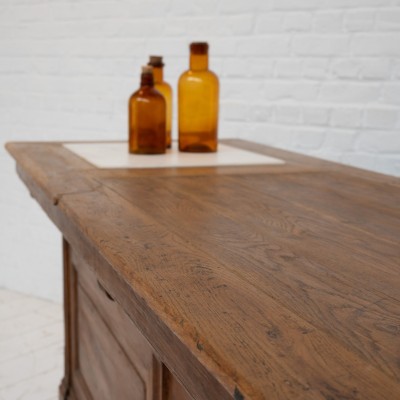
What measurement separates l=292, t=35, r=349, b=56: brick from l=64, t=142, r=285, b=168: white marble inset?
0.55m

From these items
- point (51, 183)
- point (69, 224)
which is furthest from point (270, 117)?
point (69, 224)

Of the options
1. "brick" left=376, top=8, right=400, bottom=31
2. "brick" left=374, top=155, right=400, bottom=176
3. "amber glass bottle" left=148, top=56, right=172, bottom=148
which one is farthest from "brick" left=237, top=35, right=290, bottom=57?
"amber glass bottle" left=148, top=56, right=172, bottom=148

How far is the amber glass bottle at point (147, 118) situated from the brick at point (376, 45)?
0.79m

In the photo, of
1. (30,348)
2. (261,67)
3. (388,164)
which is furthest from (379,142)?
(30,348)

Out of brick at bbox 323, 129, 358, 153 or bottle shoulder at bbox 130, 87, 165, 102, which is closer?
bottle shoulder at bbox 130, 87, 165, 102

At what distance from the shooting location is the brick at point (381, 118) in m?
1.81

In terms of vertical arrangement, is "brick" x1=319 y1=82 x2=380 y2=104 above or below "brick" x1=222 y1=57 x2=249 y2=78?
below

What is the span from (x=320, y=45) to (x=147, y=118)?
82 centimetres

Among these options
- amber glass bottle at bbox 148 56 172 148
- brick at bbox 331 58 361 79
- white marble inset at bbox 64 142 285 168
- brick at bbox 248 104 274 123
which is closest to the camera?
white marble inset at bbox 64 142 285 168

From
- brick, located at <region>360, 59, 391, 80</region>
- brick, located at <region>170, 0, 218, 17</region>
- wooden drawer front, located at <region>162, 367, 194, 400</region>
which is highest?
brick, located at <region>170, 0, 218, 17</region>

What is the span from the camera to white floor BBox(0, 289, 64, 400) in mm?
2125

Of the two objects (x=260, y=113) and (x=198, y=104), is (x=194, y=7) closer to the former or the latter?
(x=260, y=113)

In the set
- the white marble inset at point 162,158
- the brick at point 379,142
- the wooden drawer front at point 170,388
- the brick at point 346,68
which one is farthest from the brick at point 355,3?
the wooden drawer front at point 170,388

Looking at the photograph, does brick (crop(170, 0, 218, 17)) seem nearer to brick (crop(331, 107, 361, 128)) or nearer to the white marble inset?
brick (crop(331, 107, 361, 128))
